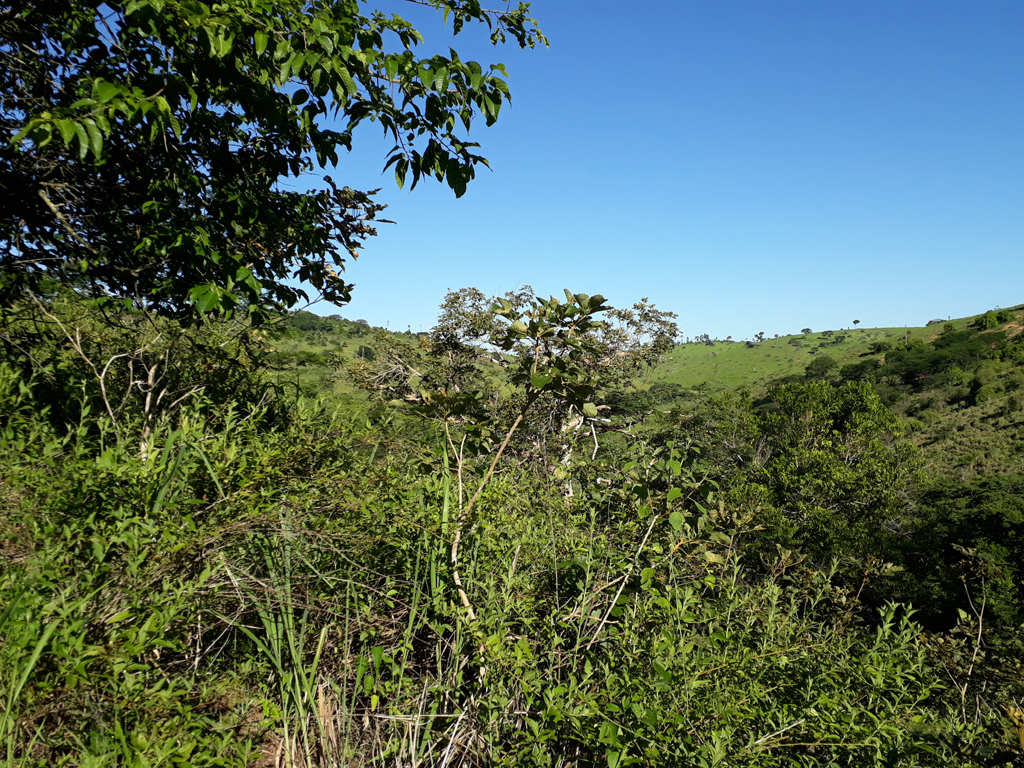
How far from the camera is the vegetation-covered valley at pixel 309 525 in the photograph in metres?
1.36

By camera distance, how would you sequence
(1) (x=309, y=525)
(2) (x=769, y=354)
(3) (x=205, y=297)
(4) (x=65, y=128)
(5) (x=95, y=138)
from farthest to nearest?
(2) (x=769, y=354), (3) (x=205, y=297), (1) (x=309, y=525), (5) (x=95, y=138), (4) (x=65, y=128)

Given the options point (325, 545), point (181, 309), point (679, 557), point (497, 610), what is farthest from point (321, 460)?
point (181, 309)

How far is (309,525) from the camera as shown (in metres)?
2.11

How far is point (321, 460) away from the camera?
224 centimetres

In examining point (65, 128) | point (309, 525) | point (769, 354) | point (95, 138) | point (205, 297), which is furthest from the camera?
point (769, 354)

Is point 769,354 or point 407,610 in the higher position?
point 769,354

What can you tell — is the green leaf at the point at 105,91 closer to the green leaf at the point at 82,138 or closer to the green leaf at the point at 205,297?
the green leaf at the point at 82,138

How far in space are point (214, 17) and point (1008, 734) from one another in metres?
3.83

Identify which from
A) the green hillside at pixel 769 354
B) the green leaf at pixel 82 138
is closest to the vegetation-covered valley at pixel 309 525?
the green leaf at pixel 82 138

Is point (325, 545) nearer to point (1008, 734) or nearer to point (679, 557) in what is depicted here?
point (679, 557)

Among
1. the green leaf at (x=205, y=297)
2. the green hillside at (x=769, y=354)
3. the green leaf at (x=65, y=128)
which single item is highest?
the green hillside at (x=769, y=354)

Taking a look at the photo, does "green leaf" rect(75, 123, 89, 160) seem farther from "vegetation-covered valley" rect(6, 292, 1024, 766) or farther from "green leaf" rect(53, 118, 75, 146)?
"vegetation-covered valley" rect(6, 292, 1024, 766)

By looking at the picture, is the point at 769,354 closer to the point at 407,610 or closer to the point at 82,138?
the point at 407,610

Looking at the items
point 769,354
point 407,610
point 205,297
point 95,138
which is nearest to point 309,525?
point 407,610
